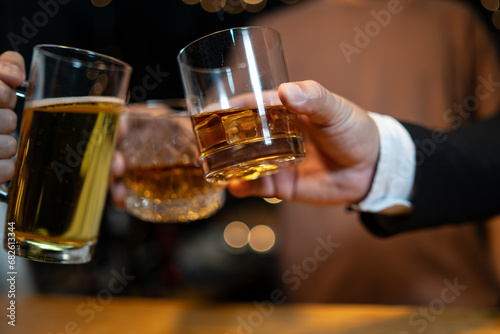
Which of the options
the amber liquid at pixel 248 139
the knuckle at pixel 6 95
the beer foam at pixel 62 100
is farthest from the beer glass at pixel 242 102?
the knuckle at pixel 6 95

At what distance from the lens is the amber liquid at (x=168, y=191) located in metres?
1.00

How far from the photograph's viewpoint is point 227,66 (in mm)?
715

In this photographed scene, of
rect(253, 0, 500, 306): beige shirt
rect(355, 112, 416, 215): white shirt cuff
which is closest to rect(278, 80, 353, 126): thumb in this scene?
rect(355, 112, 416, 215): white shirt cuff

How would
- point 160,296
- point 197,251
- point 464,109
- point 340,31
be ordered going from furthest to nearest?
point 197,251 → point 160,296 → point 340,31 → point 464,109

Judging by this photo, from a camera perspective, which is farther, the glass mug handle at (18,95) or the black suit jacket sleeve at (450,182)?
the black suit jacket sleeve at (450,182)

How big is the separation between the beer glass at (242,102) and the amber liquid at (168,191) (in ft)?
0.88

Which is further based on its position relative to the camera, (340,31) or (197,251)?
(197,251)

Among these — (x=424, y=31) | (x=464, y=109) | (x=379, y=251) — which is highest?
(x=424, y=31)

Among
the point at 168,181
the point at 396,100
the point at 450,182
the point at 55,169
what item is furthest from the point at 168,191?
the point at 396,100

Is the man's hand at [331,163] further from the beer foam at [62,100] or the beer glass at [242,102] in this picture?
the beer foam at [62,100]

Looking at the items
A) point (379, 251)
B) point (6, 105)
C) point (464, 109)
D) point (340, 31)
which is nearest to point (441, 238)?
point (379, 251)

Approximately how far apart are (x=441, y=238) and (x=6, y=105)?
155cm

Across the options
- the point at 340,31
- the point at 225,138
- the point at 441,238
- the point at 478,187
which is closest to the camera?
the point at 225,138

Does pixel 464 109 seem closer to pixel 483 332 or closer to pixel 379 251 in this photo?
pixel 379 251
